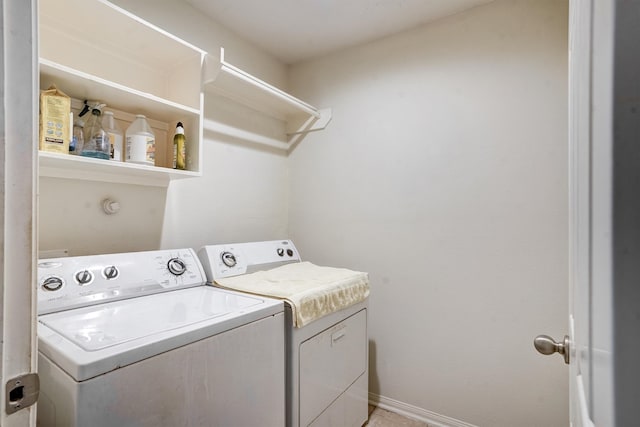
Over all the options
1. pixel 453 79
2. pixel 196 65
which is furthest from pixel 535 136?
pixel 196 65

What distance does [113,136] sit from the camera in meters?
1.38

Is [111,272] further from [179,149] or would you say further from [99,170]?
[179,149]

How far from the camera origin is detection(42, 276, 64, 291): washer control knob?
3.66 ft

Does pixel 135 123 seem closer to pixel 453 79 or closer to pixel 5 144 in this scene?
pixel 5 144

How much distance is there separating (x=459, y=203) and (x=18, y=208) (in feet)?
6.41

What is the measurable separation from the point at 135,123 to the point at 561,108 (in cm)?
212

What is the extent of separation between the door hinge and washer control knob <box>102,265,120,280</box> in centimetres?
81

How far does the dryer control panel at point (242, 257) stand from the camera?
1.69 meters

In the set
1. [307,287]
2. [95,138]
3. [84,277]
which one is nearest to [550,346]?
[307,287]

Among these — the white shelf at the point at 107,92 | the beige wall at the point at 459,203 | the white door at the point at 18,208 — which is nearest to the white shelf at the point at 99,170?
the white shelf at the point at 107,92

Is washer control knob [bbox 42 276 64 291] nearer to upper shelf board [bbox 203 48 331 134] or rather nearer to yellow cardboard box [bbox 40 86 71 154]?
yellow cardboard box [bbox 40 86 71 154]

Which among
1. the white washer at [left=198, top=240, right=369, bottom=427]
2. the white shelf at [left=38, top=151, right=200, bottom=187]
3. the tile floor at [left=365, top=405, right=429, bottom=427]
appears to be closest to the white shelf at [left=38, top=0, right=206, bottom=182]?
the white shelf at [left=38, top=151, right=200, bottom=187]

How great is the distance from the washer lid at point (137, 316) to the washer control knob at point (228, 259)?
35 cm

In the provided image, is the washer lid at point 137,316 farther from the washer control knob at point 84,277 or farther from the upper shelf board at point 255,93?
the upper shelf board at point 255,93
